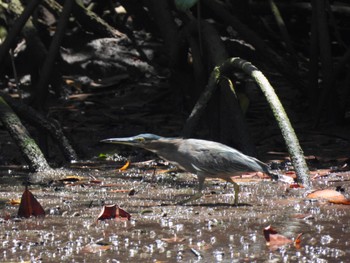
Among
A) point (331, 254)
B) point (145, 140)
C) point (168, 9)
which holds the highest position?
point (168, 9)

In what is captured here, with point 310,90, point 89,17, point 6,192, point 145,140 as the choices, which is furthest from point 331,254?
point 89,17

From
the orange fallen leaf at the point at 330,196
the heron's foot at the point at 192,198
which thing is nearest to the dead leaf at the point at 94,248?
the heron's foot at the point at 192,198

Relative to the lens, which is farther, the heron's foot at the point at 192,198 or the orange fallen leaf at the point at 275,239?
the heron's foot at the point at 192,198

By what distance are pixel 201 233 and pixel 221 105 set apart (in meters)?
2.50

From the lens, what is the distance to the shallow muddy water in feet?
11.2

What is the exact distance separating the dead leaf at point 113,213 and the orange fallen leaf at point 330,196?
1081 millimetres

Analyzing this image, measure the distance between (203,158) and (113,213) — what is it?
2.74ft

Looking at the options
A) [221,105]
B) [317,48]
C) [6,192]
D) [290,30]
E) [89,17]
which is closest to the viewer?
[6,192]

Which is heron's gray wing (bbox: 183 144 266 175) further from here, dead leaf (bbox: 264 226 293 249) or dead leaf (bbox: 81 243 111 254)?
dead leaf (bbox: 81 243 111 254)

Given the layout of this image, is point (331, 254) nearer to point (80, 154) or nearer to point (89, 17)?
point (80, 154)

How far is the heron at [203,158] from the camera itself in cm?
469

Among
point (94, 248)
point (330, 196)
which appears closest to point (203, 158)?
point (330, 196)

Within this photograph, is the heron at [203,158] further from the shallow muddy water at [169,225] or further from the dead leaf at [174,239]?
the dead leaf at [174,239]

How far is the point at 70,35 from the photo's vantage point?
28.3 feet
